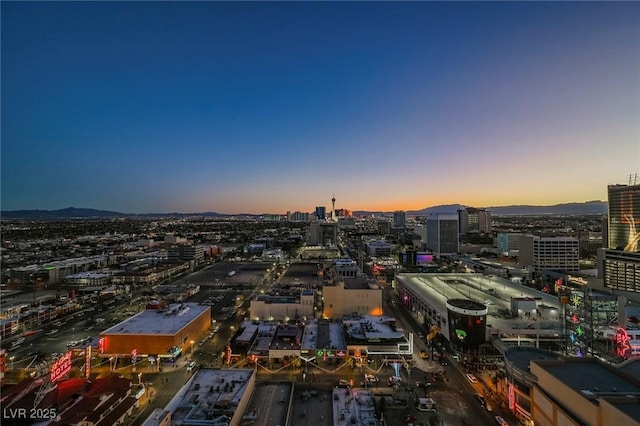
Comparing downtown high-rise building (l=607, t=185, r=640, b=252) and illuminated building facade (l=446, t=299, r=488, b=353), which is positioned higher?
A: downtown high-rise building (l=607, t=185, r=640, b=252)

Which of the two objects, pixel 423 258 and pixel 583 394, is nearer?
pixel 583 394

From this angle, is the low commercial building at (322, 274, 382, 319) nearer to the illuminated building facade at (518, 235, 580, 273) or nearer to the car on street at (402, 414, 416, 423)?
the car on street at (402, 414, 416, 423)

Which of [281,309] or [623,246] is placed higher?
[623,246]

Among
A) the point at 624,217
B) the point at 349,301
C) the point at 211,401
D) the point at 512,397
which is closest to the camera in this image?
the point at 211,401

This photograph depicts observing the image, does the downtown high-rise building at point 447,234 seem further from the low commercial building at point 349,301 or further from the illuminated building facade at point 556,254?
the low commercial building at point 349,301

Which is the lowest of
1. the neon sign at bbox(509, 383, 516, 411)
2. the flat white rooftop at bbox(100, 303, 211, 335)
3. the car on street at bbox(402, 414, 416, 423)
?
the car on street at bbox(402, 414, 416, 423)

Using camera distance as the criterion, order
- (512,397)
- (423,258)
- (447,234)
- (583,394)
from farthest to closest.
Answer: (447,234) < (423,258) < (512,397) < (583,394)

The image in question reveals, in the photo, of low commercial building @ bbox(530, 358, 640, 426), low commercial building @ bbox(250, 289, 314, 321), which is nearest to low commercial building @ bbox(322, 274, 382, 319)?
low commercial building @ bbox(250, 289, 314, 321)

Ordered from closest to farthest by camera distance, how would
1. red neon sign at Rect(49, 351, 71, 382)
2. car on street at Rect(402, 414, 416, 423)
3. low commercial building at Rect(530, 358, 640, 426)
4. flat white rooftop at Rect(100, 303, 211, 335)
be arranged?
low commercial building at Rect(530, 358, 640, 426)
red neon sign at Rect(49, 351, 71, 382)
car on street at Rect(402, 414, 416, 423)
flat white rooftop at Rect(100, 303, 211, 335)

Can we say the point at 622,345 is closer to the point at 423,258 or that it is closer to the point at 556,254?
the point at 556,254

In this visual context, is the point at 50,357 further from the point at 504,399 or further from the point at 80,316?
the point at 504,399

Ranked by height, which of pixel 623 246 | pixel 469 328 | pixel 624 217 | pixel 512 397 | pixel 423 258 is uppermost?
pixel 624 217

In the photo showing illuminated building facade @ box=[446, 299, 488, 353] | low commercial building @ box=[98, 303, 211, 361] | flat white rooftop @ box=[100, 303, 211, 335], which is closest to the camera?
low commercial building @ box=[98, 303, 211, 361]

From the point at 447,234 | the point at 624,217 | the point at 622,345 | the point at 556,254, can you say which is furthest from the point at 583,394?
the point at 447,234
